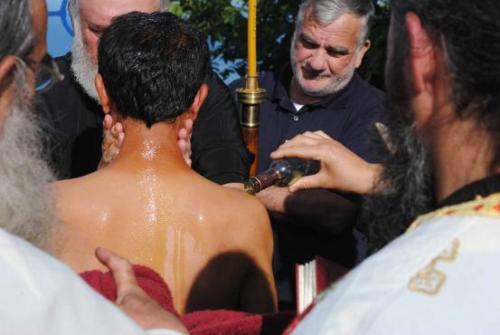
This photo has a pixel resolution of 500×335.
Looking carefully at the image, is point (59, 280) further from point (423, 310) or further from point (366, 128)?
point (366, 128)

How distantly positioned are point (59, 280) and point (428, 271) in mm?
651

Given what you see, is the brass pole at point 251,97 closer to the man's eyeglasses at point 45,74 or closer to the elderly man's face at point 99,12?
the elderly man's face at point 99,12

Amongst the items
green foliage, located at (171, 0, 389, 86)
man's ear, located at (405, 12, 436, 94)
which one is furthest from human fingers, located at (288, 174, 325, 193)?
green foliage, located at (171, 0, 389, 86)

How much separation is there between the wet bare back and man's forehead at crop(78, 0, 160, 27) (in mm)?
1216

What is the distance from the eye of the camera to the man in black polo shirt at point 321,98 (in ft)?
13.9

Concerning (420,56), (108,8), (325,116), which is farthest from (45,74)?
(325,116)

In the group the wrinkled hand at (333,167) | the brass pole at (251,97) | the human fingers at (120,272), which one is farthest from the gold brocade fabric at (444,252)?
the brass pole at (251,97)

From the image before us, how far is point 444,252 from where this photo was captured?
63.4 inches

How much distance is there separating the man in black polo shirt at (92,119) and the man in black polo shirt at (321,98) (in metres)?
0.37

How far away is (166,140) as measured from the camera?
304 centimetres

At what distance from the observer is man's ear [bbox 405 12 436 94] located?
1798 mm

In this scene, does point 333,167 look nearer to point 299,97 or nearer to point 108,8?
point 299,97

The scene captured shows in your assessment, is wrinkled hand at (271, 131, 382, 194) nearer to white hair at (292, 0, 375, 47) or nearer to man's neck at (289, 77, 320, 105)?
man's neck at (289, 77, 320, 105)

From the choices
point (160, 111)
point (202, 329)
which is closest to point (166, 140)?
point (160, 111)
